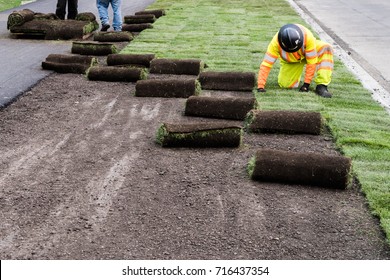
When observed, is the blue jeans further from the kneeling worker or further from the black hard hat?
the black hard hat

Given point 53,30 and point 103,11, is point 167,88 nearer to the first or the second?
point 53,30

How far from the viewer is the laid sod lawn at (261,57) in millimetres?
6344

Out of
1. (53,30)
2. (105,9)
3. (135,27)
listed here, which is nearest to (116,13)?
(105,9)

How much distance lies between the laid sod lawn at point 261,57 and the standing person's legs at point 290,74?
0.20 metres

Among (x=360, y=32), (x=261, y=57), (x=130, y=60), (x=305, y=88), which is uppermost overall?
(x=130, y=60)

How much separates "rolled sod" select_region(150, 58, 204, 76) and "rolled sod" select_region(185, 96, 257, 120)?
8.53ft

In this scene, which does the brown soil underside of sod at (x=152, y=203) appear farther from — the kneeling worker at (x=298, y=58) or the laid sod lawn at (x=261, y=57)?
the kneeling worker at (x=298, y=58)

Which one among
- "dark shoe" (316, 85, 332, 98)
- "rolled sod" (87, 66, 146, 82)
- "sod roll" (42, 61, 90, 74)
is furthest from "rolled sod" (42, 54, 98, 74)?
"dark shoe" (316, 85, 332, 98)

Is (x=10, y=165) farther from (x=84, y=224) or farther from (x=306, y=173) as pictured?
(x=306, y=173)

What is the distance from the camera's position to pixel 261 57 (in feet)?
39.8

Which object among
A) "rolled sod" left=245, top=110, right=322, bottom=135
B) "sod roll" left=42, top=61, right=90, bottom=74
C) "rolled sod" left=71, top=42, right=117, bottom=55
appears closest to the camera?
"rolled sod" left=245, top=110, right=322, bottom=135

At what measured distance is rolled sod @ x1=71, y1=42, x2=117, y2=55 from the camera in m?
11.7

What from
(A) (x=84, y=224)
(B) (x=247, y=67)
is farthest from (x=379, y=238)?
(B) (x=247, y=67)

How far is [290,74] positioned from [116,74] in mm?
2868
